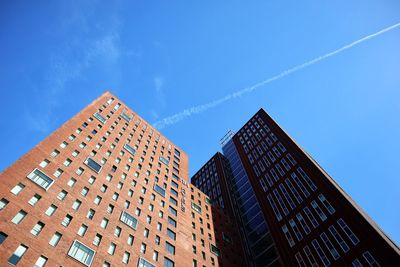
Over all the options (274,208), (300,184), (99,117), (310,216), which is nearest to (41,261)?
(99,117)

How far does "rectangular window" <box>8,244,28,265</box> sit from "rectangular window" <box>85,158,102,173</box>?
14.5m

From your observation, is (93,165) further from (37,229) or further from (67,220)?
(37,229)

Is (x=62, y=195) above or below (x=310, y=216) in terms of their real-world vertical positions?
below

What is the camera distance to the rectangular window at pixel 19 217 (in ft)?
83.3

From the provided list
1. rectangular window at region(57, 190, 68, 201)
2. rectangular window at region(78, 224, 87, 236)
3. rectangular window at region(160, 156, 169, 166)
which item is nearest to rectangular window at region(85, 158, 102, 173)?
rectangular window at region(57, 190, 68, 201)

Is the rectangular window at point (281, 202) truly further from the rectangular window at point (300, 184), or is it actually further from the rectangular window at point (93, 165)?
the rectangular window at point (93, 165)

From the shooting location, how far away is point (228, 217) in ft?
194

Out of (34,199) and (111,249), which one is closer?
(34,199)

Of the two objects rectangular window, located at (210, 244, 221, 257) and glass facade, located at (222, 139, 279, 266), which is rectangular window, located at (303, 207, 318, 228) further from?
rectangular window, located at (210, 244, 221, 257)

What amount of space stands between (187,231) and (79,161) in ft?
65.7

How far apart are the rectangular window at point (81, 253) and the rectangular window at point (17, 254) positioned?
406cm

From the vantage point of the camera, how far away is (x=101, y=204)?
→ 3409 centimetres

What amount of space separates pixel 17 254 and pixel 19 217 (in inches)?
153

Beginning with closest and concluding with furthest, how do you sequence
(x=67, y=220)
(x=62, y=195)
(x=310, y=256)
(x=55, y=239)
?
(x=55, y=239), (x=67, y=220), (x=62, y=195), (x=310, y=256)
